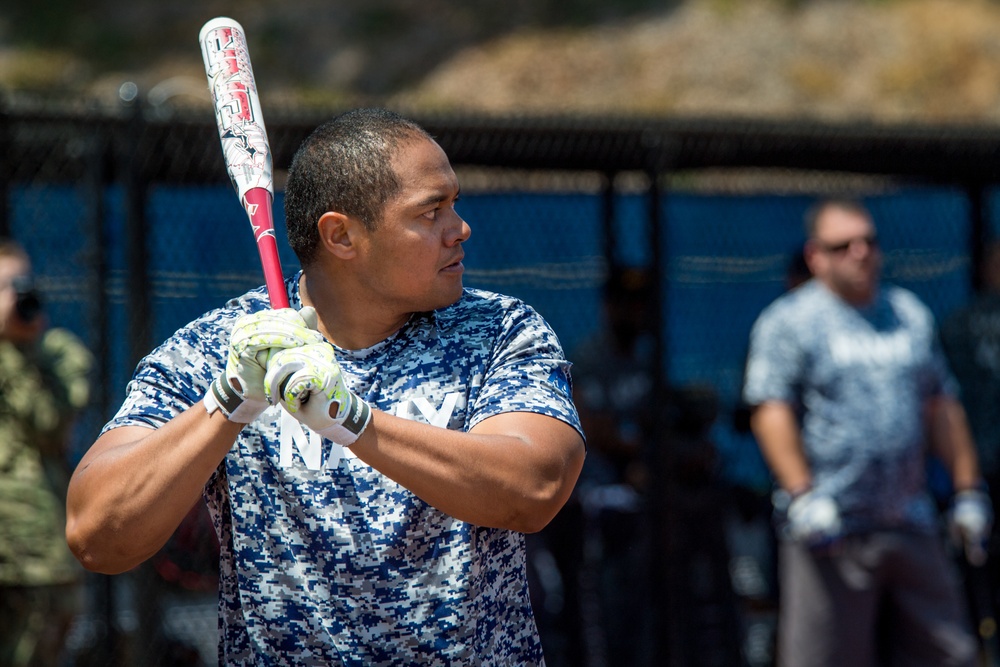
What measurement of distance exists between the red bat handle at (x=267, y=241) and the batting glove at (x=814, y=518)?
2.89 meters

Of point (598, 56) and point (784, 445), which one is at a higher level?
point (598, 56)

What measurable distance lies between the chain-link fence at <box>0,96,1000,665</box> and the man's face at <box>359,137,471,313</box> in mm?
2614

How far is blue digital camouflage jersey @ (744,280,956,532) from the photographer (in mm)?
4613

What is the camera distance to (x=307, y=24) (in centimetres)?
2006

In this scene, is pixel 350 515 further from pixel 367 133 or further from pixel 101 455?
pixel 367 133

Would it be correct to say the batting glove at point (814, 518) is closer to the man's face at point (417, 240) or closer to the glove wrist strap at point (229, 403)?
the man's face at point (417, 240)

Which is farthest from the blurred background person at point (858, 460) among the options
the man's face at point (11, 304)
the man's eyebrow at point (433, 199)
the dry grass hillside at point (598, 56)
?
the dry grass hillside at point (598, 56)

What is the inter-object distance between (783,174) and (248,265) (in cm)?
282

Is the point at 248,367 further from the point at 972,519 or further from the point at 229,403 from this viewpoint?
the point at 972,519

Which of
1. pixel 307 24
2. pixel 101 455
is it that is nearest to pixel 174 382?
pixel 101 455

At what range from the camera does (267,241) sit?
221 centimetres

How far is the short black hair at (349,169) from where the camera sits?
2039 millimetres

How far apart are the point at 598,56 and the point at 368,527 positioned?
58.3 feet

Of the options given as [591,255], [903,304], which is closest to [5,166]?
[591,255]
